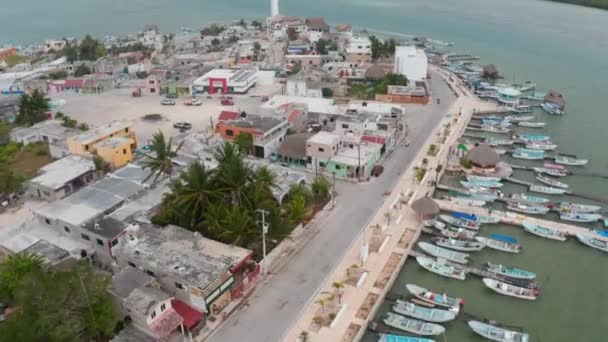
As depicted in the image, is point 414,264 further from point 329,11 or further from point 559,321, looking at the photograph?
point 329,11

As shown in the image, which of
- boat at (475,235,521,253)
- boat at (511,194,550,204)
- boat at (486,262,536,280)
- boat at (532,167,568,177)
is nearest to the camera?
boat at (486,262,536,280)

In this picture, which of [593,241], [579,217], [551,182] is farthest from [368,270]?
[551,182]

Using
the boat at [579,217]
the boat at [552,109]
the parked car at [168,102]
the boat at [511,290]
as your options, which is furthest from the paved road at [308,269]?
the parked car at [168,102]

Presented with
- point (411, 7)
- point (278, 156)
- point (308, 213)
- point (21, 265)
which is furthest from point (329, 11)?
point (21, 265)

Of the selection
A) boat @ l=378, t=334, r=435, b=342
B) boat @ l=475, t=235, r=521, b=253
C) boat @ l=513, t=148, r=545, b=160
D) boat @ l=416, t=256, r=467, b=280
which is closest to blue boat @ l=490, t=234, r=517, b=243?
boat @ l=475, t=235, r=521, b=253

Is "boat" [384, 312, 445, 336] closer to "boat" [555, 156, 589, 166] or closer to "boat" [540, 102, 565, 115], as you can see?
"boat" [555, 156, 589, 166]

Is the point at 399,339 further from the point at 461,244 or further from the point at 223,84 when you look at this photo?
the point at 223,84
